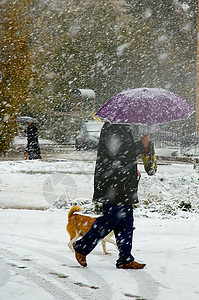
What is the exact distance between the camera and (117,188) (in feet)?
17.0

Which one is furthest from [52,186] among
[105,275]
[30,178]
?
[105,275]

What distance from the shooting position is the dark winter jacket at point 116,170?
519cm

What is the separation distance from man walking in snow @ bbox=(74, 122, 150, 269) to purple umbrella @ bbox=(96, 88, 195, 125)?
328 millimetres

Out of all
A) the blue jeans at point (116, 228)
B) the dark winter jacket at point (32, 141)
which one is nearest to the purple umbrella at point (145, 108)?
the blue jeans at point (116, 228)

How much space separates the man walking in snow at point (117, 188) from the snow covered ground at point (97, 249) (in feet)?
0.89

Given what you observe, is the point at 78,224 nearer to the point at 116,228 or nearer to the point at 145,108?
the point at 116,228

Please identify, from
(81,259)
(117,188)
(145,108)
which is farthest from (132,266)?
(145,108)

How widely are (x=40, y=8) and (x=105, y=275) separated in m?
47.3

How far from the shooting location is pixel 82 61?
148 ft

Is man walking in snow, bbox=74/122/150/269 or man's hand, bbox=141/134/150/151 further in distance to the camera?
man's hand, bbox=141/134/150/151

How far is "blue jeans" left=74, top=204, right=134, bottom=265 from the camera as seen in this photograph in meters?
5.27

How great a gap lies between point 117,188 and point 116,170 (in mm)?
181

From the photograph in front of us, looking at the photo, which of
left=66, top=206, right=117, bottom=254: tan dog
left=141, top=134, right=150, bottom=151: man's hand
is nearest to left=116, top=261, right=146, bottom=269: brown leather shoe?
left=66, top=206, right=117, bottom=254: tan dog

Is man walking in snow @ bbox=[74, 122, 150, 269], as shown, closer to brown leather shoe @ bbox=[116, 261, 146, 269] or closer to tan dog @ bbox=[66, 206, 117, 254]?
brown leather shoe @ bbox=[116, 261, 146, 269]
